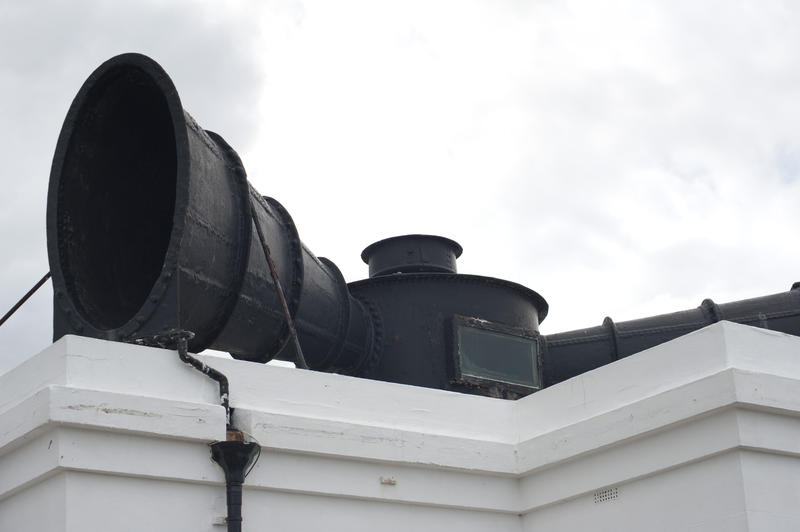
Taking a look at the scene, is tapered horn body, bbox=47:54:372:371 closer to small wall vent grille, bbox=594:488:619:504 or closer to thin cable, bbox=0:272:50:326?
thin cable, bbox=0:272:50:326

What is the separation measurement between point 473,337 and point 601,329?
148cm

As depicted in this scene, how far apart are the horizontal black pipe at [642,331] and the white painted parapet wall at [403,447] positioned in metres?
2.16

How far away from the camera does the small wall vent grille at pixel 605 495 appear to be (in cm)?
761

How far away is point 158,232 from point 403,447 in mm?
2657

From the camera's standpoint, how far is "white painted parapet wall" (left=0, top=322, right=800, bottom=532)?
6.66 meters

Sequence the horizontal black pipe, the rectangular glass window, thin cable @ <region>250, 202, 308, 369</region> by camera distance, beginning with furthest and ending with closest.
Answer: the horizontal black pipe, the rectangular glass window, thin cable @ <region>250, 202, 308, 369</region>

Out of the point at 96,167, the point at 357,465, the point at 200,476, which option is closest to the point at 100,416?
the point at 200,476

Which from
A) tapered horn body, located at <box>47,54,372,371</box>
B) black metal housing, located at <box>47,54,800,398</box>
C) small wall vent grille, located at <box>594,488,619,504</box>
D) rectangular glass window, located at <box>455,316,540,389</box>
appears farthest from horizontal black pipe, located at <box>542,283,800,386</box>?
small wall vent grille, located at <box>594,488,619,504</box>

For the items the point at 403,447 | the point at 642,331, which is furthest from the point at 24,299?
the point at 642,331

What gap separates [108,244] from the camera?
8562mm

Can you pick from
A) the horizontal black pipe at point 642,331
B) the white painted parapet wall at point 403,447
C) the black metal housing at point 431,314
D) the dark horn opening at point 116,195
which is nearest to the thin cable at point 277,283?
the white painted parapet wall at point 403,447

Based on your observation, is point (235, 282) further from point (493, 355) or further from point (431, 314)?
point (493, 355)

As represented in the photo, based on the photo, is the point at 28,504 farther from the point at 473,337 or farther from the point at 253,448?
the point at 473,337

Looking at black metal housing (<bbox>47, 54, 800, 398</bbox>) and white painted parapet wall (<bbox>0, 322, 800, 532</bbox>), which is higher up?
black metal housing (<bbox>47, 54, 800, 398</bbox>)
